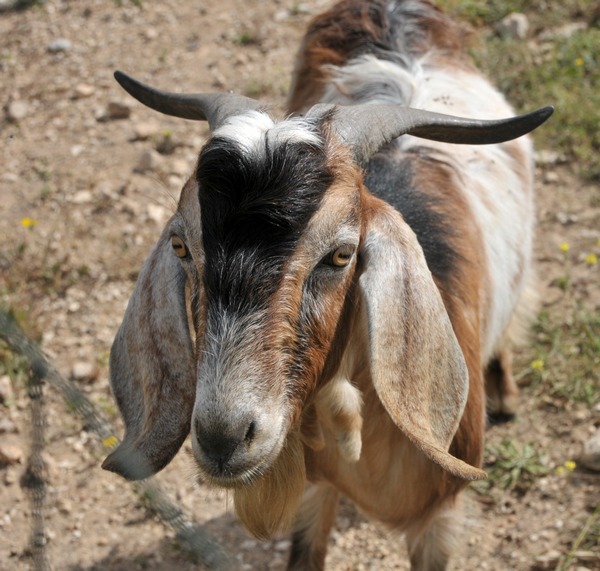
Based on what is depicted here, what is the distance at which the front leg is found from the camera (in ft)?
13.5

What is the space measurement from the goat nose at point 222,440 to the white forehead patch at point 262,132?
0.78 m

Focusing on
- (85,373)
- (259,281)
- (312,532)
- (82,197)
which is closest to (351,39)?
(82,197)

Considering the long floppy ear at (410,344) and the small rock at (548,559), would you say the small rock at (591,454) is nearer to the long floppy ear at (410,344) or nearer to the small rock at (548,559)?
the small rock at (548,559)

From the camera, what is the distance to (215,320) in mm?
2629

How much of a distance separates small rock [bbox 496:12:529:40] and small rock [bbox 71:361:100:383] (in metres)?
3.89

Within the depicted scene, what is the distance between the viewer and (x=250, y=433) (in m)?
2.55

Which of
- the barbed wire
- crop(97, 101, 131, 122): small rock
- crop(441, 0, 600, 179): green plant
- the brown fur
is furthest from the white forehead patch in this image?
crop(97, 101, 131, 122): small rock

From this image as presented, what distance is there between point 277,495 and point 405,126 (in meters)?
1.29

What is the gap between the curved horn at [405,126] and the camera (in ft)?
9.75

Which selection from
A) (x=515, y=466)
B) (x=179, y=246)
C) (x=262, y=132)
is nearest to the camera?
(x=262, y=132)

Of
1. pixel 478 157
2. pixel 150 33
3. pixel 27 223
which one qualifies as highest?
pixel 478 157

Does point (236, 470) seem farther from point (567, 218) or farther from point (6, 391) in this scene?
point (567, 218)

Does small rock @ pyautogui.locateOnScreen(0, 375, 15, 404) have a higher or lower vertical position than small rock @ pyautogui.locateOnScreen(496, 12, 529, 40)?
lower

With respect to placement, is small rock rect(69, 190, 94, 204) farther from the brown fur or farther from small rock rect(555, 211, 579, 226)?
small rock rect(555, 211, 579, 226)
